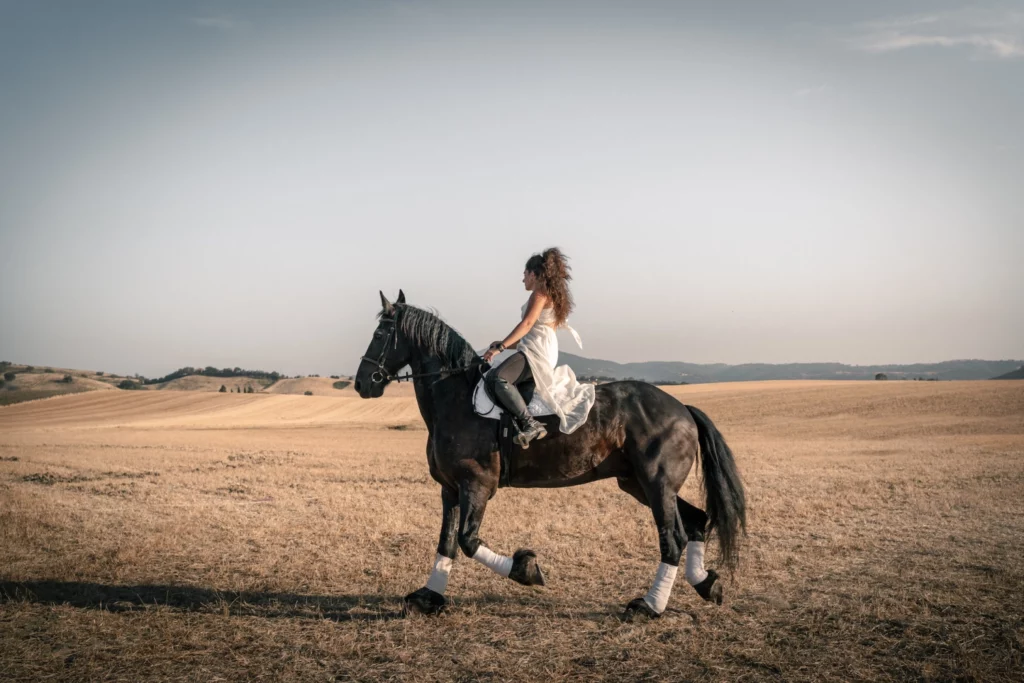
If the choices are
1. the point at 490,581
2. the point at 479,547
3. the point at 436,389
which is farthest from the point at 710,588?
the point at 436,389

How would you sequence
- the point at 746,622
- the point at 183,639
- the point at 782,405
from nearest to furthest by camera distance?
the point at 183,639
the point at 746,622
the point at 782,405

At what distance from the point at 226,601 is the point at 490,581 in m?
2.94

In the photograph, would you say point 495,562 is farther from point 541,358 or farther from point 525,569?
point 541,358

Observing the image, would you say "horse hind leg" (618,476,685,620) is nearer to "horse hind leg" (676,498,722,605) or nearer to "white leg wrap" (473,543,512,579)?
"horse hind leg" (676,498,722,605)

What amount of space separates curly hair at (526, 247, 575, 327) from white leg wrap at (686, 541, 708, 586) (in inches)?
110

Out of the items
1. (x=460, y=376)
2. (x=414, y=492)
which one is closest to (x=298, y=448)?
(x=414, y=492)

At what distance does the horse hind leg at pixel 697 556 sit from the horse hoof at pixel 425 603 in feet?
8.47

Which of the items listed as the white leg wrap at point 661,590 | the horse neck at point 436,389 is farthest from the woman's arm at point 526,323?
the white leg wrap at point 661,590

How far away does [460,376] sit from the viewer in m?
7.35

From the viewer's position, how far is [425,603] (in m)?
6.76

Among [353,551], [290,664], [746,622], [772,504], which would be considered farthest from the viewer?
[772,504]

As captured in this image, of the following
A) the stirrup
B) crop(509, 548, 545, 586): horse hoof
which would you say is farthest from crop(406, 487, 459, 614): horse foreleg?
the stirrup

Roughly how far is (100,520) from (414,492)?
6.15 metres

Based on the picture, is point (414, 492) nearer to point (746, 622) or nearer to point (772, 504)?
point (772, 504)
